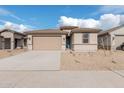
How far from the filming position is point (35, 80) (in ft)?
24.2

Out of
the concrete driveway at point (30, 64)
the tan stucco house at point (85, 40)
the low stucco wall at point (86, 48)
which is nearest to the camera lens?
the concrete driveway at point (30, 64)

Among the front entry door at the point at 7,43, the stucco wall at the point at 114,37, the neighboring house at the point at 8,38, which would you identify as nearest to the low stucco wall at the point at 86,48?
the stucco wall at the point at 114,37

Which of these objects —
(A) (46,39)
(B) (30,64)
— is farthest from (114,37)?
(B) (30,64)

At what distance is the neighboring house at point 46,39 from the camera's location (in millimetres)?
27703

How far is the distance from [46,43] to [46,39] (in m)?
0.58

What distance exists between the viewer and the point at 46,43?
27938mm

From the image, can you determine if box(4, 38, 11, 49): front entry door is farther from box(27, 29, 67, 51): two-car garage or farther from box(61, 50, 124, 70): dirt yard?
box(61, 50, 124, 70): dirt yard

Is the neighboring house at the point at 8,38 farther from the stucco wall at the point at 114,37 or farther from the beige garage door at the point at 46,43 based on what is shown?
the stucco wall at the point at 114,37

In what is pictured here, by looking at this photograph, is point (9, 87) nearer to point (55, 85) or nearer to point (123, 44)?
point (55, 85)

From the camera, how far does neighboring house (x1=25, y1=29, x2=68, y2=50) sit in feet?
90.9

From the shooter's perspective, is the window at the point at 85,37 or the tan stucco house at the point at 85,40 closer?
the tan stucco house at the point at 85,40

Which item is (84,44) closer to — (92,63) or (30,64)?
(92,63)
